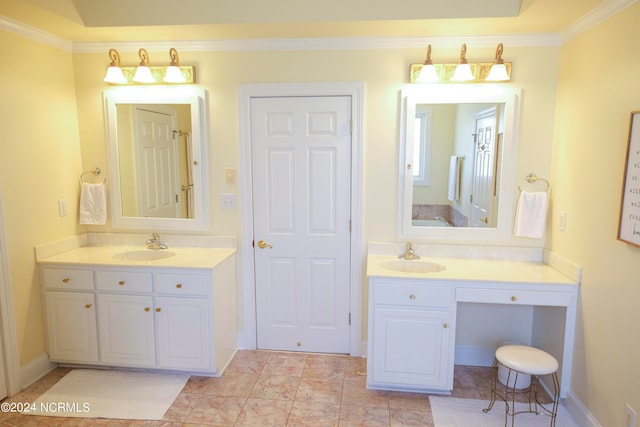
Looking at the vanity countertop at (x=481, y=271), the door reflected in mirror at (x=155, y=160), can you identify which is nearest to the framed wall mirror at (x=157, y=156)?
the door reflected in mirror at (x=155, y=160)

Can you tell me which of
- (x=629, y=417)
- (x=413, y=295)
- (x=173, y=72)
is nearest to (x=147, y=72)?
(x=173, y=72)

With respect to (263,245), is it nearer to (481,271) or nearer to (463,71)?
(481,271)

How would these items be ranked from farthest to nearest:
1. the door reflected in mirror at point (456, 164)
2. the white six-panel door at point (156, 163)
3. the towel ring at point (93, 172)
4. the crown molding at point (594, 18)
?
the towel ring at point (93, 172), the white six-panel door at point (156, 163), the door reflected in mirror at point (456, 164), the crown molding at point (594, 18)

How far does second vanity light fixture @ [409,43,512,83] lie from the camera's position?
→ 2.52m

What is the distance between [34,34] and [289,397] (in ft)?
9.51

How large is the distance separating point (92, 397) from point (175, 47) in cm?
242

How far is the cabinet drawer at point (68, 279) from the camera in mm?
2670

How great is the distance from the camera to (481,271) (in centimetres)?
251

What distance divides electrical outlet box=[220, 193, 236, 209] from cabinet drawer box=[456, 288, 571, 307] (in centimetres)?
174

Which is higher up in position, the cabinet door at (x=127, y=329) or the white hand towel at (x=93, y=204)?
the white hand towel at (x=93, y=204)

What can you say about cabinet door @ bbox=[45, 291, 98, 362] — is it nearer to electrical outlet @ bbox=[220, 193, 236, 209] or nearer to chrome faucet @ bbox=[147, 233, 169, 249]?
chrome faucet @ bbox=[147, 233, 169, 249]

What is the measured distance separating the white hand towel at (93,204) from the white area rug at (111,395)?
110 centimetres

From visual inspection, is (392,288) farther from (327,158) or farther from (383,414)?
(327,158)

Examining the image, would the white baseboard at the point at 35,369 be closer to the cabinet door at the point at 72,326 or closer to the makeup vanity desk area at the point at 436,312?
the cabinet door at the point at 72,326
